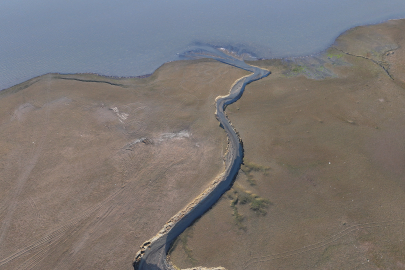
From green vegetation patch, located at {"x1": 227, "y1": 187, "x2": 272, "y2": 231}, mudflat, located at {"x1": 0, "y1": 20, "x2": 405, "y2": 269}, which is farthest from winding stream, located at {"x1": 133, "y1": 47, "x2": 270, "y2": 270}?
green vegetation patch, located at {"x1": 227, "y1": 187, "x2": 272, "y2": 231}

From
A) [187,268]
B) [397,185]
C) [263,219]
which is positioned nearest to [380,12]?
[397,185]

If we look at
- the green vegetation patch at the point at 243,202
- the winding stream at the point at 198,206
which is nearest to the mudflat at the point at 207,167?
the green vegetation patch at the point at 243,202

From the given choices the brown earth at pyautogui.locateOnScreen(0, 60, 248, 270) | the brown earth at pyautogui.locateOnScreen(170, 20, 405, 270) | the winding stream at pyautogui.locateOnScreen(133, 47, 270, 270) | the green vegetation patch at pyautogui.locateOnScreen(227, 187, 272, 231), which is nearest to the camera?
the brown earth at pyautogui.locateOnScreen(170, 20, 405, 270)

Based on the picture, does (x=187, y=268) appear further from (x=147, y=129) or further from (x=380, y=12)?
(x=380, y=12)

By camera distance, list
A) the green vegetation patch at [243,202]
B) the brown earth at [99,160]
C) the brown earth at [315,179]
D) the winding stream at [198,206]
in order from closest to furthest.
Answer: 1. the brown earth at [315,179]
2. the winding stream at [198,206]
3. the brown earth at [99,160]
4. the green vegetation patch at [243,202]

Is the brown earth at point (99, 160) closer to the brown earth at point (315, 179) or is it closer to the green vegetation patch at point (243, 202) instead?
the green vegetation patch at point (243, 202)

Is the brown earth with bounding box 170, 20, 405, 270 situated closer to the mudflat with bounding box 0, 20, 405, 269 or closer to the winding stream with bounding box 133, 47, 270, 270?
the mudflat with bounding box 0, 20, 405, 269
